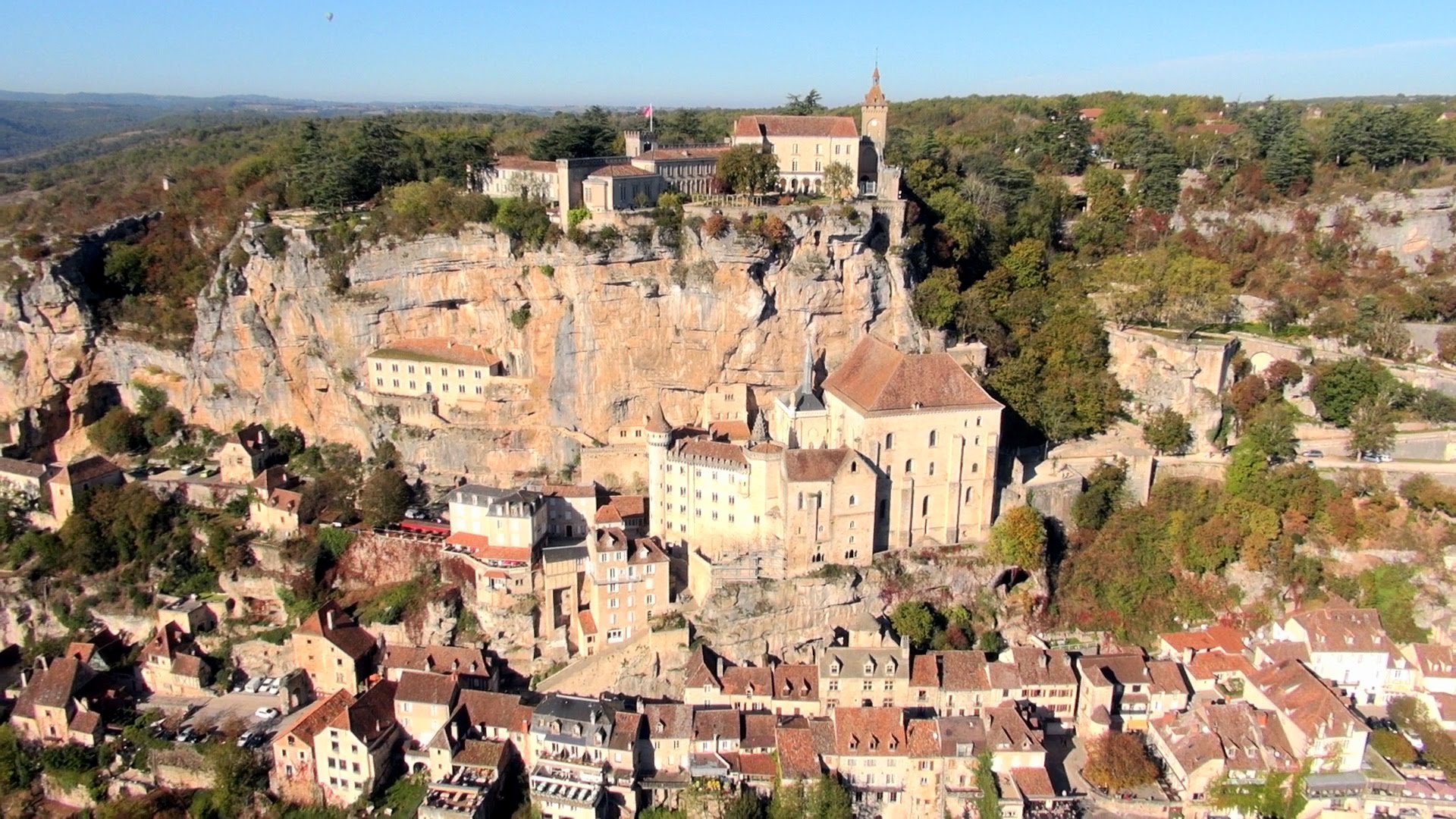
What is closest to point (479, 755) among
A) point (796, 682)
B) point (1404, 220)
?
point (796, 682)

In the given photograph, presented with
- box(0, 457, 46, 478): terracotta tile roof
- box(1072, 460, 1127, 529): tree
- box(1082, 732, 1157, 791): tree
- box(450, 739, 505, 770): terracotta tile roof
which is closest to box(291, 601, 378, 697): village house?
box(450, 739, 505, 770): terracotta tile roof

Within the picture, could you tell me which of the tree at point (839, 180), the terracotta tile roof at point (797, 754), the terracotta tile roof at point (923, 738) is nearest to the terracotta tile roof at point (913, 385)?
the terracotta tile roof at point (923, 738)

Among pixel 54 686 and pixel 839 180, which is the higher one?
pixel 839 180

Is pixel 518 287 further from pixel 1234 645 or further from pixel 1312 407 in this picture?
pixel 1312 407

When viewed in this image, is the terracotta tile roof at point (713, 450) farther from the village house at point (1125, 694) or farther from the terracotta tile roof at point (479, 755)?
the village house at point (1125, 694)

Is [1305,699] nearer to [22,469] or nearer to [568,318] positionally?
[568,318]

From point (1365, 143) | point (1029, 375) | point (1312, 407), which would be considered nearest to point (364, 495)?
point (1029, 375)
